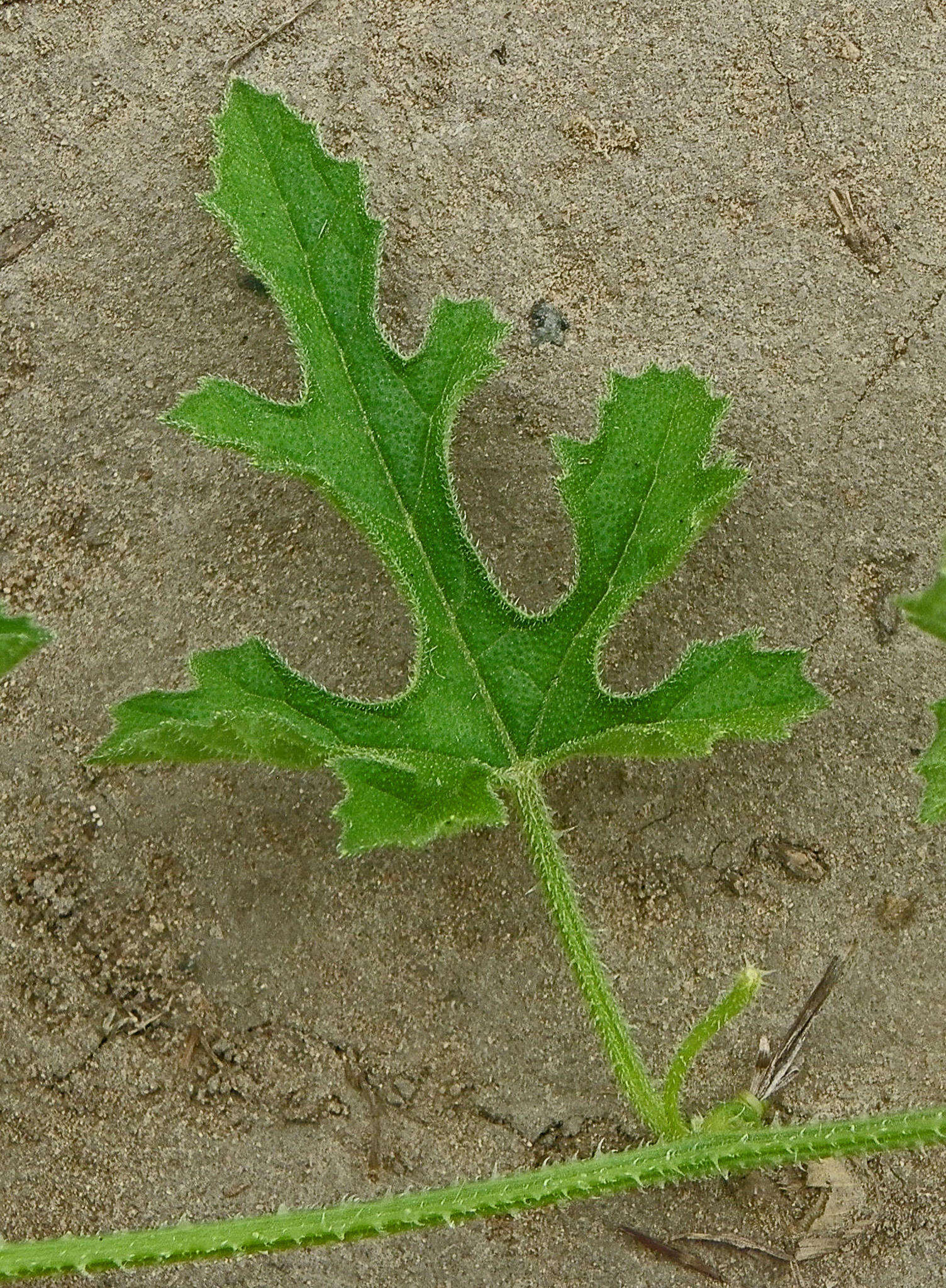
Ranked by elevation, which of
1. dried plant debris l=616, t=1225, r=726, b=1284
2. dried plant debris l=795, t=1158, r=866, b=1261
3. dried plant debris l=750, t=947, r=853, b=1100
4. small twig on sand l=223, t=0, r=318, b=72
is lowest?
dried plant debris l=795, t=1158, r=866, b=1261

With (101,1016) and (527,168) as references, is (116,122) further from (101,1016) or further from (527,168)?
(101,1016)

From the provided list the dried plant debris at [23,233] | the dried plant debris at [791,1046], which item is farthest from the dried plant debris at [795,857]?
the dried plant debris at [23,233]

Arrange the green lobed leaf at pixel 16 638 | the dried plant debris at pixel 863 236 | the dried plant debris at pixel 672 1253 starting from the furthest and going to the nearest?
the dried plant debris at pixel 863 236 < the dried plant debris at pixel 672 1253 < the green lobed leaf at pixel 16 638

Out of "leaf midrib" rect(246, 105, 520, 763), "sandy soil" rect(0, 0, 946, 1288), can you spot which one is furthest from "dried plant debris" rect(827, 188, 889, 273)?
"leaf midrib" rect(246, 105, 520, 763)

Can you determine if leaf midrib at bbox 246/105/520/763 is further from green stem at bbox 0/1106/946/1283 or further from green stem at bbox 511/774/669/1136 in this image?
green stem at bbox 0/1106/946/1283

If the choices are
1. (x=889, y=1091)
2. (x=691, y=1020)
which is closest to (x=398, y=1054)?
(x=691, y=1020)

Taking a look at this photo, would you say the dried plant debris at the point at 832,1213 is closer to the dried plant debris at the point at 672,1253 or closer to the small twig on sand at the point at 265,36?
the dried plant debris at the point at 672,1253

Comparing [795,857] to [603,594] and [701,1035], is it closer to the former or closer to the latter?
[701,1035]
